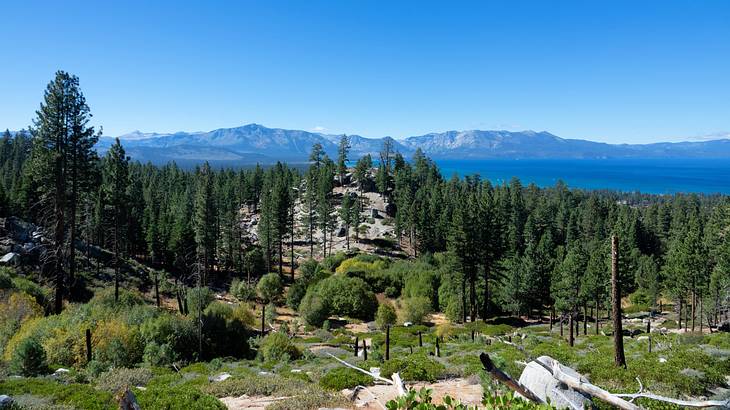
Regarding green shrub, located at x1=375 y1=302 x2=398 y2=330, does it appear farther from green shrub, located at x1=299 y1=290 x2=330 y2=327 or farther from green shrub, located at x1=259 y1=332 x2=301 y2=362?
green shrub, located at x1=259 y1=332 x2=301 y2=362

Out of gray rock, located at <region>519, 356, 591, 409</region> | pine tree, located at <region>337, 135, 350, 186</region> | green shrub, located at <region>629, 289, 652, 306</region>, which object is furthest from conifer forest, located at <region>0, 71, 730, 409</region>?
green shrub, located at <region>629, 289, 652, 306</region>

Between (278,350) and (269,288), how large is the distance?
87.2 feet

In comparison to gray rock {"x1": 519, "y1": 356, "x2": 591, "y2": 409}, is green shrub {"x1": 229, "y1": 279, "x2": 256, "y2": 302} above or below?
below

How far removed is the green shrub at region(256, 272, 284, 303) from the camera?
5050 centimetres

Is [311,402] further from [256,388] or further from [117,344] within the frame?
[117,344]

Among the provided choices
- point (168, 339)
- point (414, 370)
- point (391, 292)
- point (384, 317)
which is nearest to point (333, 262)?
point (391, 292)

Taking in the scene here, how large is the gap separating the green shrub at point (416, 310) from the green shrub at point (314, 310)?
866cm

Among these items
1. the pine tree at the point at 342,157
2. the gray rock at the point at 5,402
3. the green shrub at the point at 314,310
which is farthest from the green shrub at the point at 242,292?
the pine tree at the point at 342,157

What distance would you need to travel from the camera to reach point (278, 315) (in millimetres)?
46250

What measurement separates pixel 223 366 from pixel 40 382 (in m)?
8.36

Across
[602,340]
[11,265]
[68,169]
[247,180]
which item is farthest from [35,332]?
[247,180]

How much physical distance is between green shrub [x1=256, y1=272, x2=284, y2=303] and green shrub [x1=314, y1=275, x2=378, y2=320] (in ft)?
21.0

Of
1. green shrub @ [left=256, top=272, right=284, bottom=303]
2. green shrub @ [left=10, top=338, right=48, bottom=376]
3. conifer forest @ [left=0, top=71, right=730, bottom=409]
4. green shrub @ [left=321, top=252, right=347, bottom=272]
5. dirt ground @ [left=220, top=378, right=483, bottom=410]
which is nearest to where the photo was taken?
dirt ground @ [left=220, top=378, right=483, bottom=410]

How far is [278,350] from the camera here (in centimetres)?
2502
